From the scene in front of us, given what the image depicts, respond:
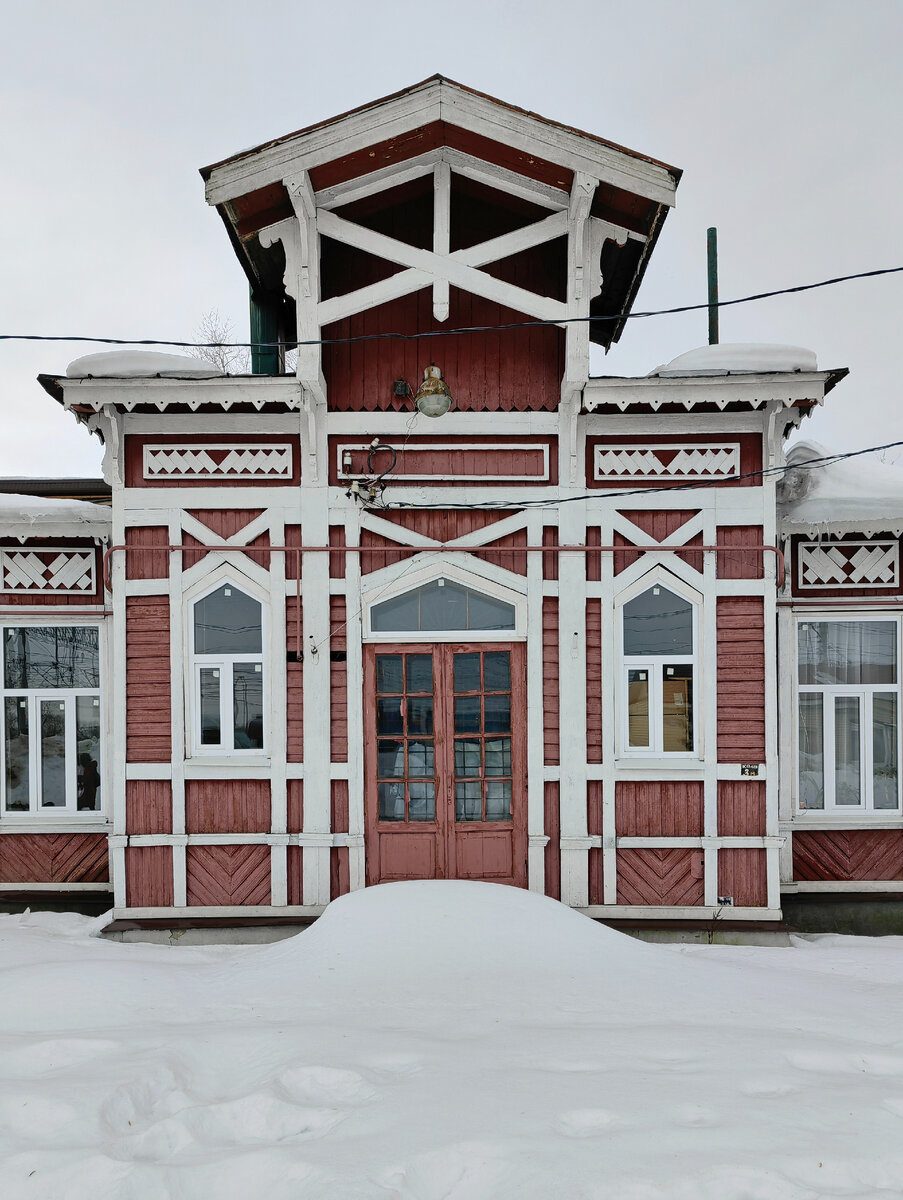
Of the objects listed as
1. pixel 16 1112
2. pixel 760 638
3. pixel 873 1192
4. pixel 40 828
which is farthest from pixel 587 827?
pixel 40 828

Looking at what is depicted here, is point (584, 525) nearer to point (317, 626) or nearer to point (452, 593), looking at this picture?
point (452, 593)

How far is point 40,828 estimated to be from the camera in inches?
261

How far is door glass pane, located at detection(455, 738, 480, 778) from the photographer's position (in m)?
6.00

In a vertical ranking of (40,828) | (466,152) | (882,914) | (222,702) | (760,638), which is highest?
(466,152)

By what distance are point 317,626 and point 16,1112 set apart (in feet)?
12.3

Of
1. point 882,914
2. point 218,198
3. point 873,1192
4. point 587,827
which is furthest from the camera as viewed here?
point 882,914

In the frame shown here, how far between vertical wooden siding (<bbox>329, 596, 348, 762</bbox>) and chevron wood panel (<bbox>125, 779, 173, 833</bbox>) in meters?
1.53

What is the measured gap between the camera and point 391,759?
602cm

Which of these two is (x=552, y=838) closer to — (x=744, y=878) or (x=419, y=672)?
(x=744, y=878)

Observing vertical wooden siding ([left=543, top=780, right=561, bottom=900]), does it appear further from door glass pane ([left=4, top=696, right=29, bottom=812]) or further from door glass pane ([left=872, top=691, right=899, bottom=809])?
door glass pane ([left=4, top=696, right=29, bottom=812])

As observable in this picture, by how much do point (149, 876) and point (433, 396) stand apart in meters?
4.90

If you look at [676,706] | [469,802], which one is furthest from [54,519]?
[676,706]

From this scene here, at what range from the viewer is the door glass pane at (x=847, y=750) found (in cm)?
656

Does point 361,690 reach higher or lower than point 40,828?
higher
